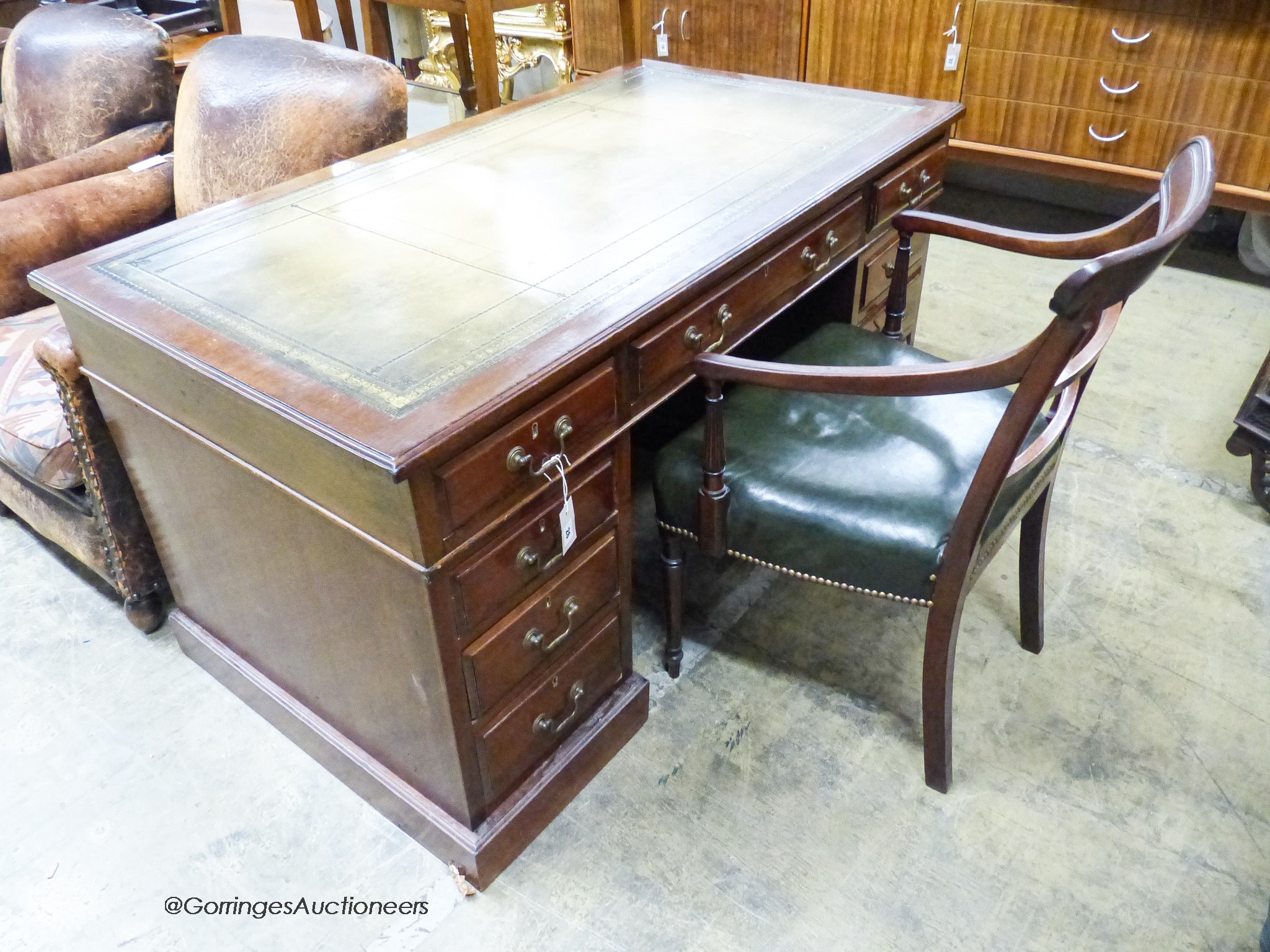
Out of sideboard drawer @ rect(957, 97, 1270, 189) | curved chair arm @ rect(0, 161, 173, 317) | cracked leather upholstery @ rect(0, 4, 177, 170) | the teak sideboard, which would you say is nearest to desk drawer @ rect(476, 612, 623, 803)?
curved chair arm @ rect(0, 161, 173, 317)

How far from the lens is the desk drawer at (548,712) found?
48.4 inches

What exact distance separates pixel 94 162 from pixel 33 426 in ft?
2.72

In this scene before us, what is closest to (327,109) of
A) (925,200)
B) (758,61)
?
(925,200)

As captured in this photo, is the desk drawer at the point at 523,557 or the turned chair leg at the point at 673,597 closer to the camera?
the desk drawer at the point at 523,557

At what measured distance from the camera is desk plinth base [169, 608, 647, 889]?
1.28 metres

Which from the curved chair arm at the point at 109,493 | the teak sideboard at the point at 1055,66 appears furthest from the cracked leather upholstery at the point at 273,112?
the teak sideboard at the point at 1055,66

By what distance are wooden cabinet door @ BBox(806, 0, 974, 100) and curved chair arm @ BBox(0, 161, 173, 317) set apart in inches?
80.4

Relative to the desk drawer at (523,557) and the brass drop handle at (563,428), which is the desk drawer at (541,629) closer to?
the desk drawer at (523,557)

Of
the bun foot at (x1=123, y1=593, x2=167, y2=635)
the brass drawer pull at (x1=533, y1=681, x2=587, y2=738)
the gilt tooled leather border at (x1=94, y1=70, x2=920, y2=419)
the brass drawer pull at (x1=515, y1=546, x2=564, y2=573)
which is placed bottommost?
the bun foot at (x1=123, y1=593, x2=167, y2=635)

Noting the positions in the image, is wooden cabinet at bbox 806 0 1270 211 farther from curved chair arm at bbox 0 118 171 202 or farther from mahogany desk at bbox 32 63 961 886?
curved chair arm at bbox 0 118 171 202

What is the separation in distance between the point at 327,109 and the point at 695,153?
0.65 m

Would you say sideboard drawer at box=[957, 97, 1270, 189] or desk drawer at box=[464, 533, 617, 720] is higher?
sideboard drawer at box=[957, 97, 1270, 189]

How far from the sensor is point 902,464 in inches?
51.8

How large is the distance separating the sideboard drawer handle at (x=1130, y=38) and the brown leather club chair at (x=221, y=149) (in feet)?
6.56
